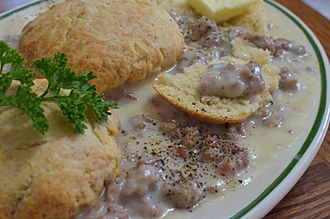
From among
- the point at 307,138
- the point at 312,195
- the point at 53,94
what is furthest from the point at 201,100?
the point at 53,94

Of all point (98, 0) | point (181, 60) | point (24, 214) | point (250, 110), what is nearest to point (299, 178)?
point (250, 110)

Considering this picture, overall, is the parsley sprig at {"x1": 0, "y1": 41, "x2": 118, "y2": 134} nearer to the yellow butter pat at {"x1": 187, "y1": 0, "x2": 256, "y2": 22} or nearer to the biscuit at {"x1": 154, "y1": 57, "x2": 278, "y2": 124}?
the biscuit at {"x1": 154, "y1": 57, "x2": 278, "y2": 124}

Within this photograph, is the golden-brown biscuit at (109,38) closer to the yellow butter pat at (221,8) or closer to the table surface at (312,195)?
the yellow butter pat at (221,8)

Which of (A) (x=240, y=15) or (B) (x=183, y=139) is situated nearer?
(B) (x=183, y=139)

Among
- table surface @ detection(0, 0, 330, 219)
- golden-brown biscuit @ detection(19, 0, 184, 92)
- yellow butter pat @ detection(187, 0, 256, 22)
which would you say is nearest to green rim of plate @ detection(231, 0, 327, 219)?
table surface @ detection(0, 0, 330, 219)

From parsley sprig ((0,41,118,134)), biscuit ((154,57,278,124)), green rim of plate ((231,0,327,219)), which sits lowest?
green rim of plate ((231,0,327,219))

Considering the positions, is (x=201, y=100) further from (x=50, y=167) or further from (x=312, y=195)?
(x=50, y=167)

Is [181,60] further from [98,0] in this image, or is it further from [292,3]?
[292,3]
